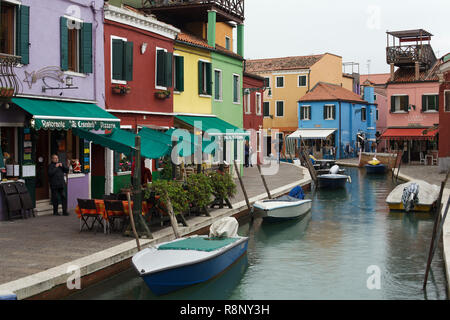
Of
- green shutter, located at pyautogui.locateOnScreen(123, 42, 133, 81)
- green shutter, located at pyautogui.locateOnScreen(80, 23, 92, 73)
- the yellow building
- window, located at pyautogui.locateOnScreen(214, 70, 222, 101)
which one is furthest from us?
the yellow building

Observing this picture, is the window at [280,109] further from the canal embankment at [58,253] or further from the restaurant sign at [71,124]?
the canal embankment at [58,253]

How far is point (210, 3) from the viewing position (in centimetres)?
2750

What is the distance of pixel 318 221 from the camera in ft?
66.5

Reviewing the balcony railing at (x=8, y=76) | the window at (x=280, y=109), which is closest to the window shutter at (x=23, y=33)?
the balcony railing at (x=8, y=76)

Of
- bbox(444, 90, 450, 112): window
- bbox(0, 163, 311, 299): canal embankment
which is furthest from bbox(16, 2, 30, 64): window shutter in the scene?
bbox(444, 90, 450, 112): window

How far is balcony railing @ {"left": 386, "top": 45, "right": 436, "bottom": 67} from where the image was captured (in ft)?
148

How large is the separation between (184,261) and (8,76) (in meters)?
7.04

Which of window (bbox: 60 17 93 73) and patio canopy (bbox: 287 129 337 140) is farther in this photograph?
patio canopy (bbox: 287 129 337 140)

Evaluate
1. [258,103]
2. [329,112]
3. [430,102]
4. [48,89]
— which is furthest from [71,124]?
[329,112]

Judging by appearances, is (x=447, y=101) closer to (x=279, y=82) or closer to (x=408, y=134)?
(x=408, y=134)

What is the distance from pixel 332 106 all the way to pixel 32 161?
40.7m

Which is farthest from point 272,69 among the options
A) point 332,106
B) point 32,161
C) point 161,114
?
point 32,161

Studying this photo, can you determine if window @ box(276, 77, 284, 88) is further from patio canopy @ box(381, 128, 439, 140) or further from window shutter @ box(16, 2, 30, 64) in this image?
window shutter @ box(16, 2, 30, 64)
